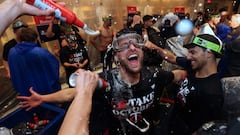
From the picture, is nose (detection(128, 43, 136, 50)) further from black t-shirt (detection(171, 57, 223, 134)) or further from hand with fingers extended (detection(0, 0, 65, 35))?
hand with fingers extended (detection(0, 0, 65, 35))

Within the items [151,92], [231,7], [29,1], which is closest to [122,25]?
[151,92]

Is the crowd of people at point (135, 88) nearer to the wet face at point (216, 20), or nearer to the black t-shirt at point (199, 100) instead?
the black t-shirt at point (199, 100)

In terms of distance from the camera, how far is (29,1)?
1.24m

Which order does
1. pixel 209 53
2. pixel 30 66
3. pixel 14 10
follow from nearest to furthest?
pixel 14 10 → pixel 209 53 → pixel 30 66

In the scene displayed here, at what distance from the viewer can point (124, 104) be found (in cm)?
183

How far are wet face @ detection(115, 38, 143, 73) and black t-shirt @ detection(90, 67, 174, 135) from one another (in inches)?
4.1

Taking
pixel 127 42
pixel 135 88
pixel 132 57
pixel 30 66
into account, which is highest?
pixel 127 42

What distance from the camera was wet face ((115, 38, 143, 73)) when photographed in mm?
1904

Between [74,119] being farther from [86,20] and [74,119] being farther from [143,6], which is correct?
[143,6]

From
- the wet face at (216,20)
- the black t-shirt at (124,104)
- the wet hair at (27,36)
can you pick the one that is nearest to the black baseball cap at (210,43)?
the black t-shirt at (124,104)

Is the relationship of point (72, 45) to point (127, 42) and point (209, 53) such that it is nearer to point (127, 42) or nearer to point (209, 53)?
point (127, 42)

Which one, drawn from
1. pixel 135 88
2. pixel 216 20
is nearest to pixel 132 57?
pixel 135 88

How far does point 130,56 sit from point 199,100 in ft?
2.37

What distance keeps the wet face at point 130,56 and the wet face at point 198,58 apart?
1.93 feet
